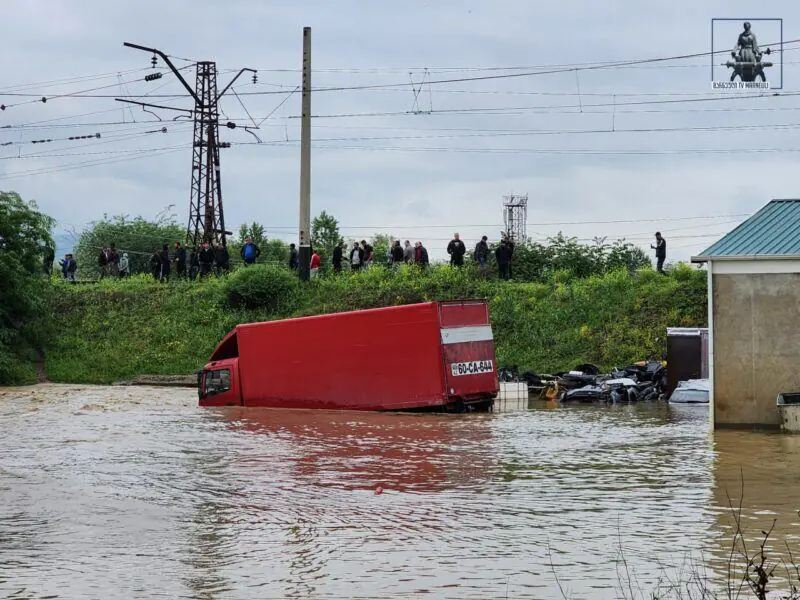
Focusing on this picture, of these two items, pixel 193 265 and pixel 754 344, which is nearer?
pixel 754 344

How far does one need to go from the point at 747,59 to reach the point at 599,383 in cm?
1016

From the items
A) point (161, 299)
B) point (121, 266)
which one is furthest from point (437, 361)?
point (121, 266)

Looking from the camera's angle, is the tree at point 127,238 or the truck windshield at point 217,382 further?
the tree at point 127,238

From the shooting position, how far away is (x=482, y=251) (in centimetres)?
4456

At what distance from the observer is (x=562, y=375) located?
34906mm

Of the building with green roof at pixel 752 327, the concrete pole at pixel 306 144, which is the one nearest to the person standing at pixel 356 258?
the concrete pole at pixel 306 144

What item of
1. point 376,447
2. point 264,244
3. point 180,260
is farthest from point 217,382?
point 264,244

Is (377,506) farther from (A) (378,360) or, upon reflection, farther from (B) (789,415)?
(A) (378,360)

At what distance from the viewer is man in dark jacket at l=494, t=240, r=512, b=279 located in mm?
42812

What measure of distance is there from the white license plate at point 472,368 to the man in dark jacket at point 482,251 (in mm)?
16169

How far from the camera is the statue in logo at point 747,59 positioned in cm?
3294

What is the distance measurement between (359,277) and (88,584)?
34188 millimetres

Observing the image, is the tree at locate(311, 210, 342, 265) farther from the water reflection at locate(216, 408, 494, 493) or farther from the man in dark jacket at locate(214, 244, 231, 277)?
the water reflection at locate(216, 408, 494, 493)

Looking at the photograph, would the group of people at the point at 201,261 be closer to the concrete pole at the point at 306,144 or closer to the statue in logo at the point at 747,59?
the concrete pole at the point at 306,144
